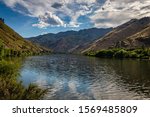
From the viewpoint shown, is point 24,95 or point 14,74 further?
point 14,74

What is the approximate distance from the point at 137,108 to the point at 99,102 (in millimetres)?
2803

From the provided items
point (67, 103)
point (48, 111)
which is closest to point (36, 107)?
point (48, 111)

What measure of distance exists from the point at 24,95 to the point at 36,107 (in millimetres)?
11558

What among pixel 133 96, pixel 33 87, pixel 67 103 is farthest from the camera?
pixel 133 96

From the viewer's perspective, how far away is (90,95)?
57.9 meters

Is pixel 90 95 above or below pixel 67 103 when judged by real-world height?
below

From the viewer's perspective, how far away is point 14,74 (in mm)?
55469

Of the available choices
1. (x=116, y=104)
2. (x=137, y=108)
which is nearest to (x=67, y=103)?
(x=116, y=104)

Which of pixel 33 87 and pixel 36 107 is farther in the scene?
pixel 33 87

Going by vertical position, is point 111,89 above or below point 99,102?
below

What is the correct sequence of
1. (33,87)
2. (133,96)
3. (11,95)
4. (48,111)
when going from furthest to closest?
Result: 1. (133,96)
2. (33,87)
3. (11,95)
4. (48,111)

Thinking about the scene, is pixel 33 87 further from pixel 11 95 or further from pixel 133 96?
pixel 133 96

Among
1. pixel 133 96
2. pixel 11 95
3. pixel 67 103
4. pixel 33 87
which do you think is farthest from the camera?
pixel 133 96

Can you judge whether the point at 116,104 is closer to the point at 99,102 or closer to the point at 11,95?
the point at 99,102
